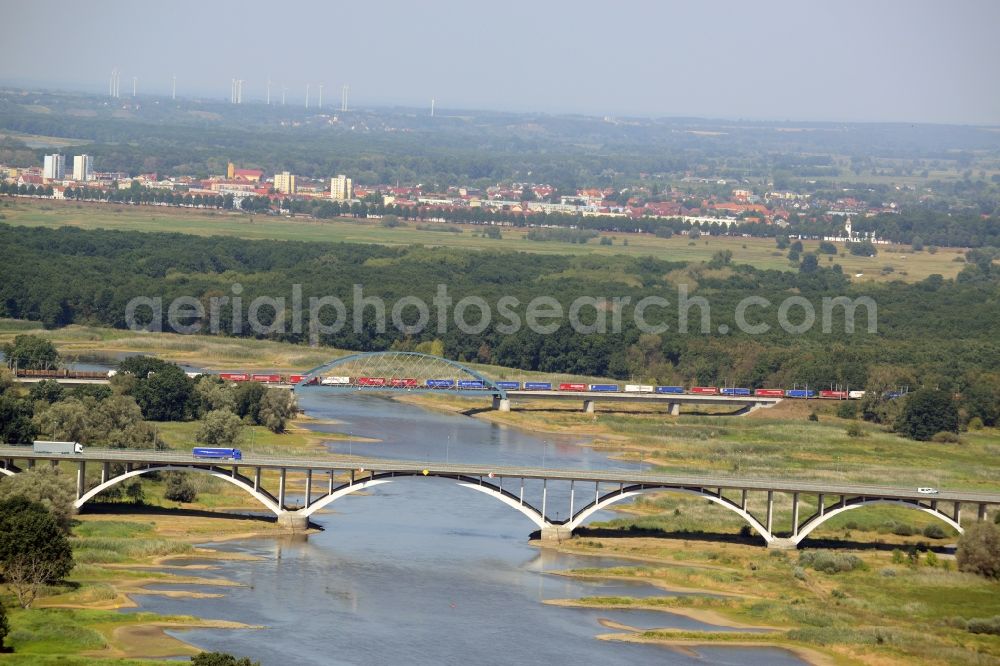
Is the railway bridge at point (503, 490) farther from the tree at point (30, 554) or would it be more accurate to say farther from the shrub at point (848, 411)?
the shrub at point (848, 411)

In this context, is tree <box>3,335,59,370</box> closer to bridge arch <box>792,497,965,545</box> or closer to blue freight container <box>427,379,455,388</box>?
blue freight container <box>427,379,455,388</box>

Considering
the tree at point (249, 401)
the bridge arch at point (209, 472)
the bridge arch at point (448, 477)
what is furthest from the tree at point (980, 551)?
the tree at point (249, 401)

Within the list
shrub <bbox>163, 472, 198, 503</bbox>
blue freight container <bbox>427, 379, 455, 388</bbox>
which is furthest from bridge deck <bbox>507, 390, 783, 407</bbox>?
shrub <bbox>163, 472, 198, 503</bbox>

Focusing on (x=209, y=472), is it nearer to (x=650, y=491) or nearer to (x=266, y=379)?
(x=650, y=491)

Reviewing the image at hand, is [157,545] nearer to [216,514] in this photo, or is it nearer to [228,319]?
[216,514]

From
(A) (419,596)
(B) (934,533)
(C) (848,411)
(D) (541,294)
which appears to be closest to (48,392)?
(A) (419,596)

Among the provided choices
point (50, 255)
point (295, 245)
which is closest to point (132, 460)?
point (50, 255)

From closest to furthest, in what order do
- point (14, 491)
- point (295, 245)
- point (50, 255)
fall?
point (14, 491), point (50, 255), point (295, 245)
